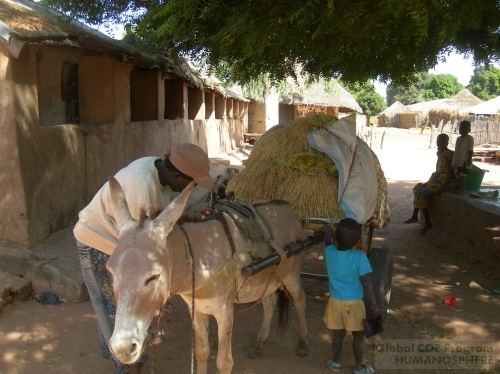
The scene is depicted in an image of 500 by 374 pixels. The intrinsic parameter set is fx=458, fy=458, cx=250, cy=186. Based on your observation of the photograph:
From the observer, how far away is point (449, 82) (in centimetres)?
6794

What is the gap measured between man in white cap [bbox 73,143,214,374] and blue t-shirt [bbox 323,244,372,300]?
1374 mm

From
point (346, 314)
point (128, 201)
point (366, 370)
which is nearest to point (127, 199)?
point (128, 201)

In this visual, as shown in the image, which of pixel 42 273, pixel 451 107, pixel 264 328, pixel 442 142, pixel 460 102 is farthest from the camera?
pixel 460 102

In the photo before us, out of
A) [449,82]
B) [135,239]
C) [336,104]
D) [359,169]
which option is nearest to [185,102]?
[359,169]

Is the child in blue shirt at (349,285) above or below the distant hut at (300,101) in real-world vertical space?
below

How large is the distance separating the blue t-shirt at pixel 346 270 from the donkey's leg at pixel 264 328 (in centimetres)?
79

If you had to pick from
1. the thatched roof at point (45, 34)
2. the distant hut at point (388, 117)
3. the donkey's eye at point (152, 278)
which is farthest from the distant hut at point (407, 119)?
the donkey's eye at point (152, 278)

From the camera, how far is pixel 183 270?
282 cm

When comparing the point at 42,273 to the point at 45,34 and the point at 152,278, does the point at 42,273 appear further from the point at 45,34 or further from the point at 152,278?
the point at 152,278

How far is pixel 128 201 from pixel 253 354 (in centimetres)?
225

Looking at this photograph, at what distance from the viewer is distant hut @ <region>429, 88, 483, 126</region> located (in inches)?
1598

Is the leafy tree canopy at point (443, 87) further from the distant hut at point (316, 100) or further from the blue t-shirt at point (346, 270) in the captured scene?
the blue t-shirt at point (346, 270)

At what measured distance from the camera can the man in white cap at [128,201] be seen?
3.01 m

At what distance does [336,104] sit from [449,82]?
49.0 m
